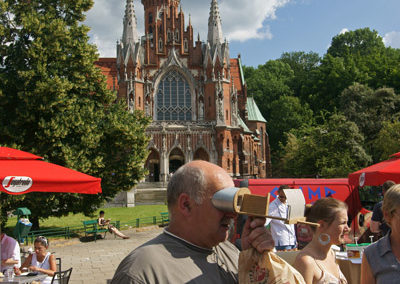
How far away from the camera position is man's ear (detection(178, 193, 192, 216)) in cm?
186

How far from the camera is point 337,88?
51.7 metres

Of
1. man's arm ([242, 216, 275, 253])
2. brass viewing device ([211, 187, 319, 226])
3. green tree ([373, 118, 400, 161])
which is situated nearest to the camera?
brass viewing device ([211, 187, 319, 226])

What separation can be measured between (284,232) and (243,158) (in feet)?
131

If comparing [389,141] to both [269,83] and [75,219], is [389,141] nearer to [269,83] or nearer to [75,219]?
[75,219]

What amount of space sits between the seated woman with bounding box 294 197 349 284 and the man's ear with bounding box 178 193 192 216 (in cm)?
123

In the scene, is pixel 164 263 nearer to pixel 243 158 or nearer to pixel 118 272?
pixel 118 272

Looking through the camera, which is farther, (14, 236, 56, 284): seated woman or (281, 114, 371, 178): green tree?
(281, 114, 371, 178): green tree

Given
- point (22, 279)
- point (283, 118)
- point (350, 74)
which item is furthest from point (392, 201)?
point (283, 118)

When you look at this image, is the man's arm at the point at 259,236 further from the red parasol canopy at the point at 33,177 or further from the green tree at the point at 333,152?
the green tree at the point at 333,152

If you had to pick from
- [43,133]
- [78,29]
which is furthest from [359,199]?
[78,29]

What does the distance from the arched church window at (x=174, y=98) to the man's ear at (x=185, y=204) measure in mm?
39236

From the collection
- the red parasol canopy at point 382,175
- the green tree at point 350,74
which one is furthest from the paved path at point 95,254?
the green tree at point 350,74

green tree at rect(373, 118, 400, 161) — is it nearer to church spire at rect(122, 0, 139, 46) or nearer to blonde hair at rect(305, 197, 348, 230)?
church spire at rect(122, 0, 139, 46)

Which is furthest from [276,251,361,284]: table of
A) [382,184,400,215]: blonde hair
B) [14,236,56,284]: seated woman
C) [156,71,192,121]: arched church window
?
[156,71,192,121]: arched church window
